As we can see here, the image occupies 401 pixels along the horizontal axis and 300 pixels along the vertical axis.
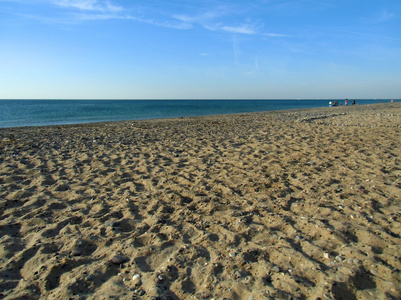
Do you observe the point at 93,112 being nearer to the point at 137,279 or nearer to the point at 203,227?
the point at 203,227

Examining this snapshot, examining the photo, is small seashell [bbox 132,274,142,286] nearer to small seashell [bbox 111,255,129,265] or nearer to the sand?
the sand

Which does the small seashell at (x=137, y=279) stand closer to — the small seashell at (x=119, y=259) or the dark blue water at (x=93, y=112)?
the small seashell at (x=119, y=259)

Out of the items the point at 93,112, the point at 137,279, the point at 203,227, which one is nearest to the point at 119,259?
the point at 137,279

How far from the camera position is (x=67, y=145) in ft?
32.0

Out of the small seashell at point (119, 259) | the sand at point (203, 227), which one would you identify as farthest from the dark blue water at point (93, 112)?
the small seashell at point (119, 259)

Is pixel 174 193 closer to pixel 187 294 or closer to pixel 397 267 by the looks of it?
pixel 187 294

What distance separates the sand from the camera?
2.73 m

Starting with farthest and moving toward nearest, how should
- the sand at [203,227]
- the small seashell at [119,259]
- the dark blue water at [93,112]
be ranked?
the dark blue water at [93,112] < the small seashell at [119,259] < the sand at [203,227]

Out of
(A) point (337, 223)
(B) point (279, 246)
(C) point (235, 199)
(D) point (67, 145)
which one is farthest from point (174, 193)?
(D) point (67, 145)

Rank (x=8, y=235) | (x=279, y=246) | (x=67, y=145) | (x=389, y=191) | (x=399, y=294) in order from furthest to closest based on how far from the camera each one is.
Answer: (x=67, y=145)
(x=389, y=191)
(x=8, y=235)
(x=279, y=246)
(x=399, y=294)

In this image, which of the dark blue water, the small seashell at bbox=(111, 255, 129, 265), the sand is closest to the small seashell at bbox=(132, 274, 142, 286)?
the sand

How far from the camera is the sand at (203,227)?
2.73 meters

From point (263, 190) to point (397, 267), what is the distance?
2503mm

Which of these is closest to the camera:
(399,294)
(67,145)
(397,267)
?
(399,294)
